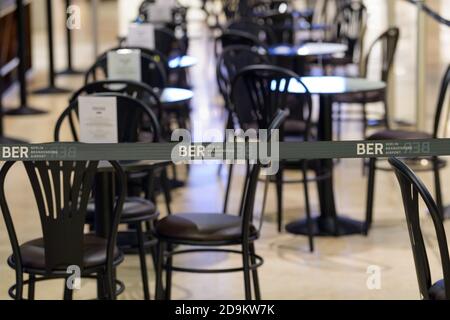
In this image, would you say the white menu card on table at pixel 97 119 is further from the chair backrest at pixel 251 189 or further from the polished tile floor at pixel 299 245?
the polished tile floor at pixel 299 245

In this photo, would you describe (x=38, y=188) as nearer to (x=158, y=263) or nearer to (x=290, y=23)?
(x=158, y=263)

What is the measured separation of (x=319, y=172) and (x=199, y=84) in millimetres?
5798

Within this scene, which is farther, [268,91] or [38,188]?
[268,91]

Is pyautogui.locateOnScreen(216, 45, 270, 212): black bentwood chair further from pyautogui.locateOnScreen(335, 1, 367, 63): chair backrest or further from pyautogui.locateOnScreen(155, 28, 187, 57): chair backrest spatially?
pyautogui.locateOnScreen(335, 1, 367, 63): chair backrest

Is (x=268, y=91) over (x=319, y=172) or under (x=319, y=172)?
over

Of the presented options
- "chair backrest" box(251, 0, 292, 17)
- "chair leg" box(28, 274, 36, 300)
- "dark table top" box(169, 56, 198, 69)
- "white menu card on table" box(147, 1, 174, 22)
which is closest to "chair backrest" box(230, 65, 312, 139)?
"dark table top" box(169, 56, 198, 69)

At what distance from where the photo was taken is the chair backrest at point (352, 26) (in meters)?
8.48

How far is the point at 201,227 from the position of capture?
11.8 ft

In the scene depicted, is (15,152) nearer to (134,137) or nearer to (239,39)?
(134,137)

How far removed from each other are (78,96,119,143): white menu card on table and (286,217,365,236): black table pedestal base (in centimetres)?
200

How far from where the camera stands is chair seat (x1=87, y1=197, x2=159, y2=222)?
3.89 m

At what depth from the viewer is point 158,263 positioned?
3.74 m

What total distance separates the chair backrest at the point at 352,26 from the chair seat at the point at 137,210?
4486 mm

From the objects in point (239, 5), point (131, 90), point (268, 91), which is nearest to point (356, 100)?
point (268, 91)
